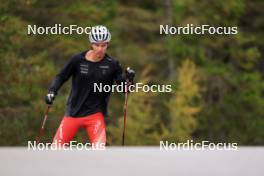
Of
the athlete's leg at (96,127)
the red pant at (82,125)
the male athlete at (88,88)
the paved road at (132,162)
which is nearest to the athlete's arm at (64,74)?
the male athlete at (88,88)

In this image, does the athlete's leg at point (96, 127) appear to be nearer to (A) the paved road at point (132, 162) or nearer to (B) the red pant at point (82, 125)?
(B) the red pant at point (82, 125)

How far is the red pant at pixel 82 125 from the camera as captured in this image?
8.63 metres

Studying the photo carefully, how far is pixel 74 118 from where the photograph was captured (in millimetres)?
8672

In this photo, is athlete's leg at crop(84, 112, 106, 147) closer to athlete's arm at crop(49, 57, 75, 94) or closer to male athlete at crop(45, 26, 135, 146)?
male athlete at crop(45, 26, 135, 146)

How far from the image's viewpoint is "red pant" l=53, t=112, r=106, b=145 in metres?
8.63

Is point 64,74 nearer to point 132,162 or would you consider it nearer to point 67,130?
point 67,130

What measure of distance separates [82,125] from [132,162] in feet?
7.00

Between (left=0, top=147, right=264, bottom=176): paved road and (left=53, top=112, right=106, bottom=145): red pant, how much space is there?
175 cm

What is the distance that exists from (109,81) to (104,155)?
2.03 meters

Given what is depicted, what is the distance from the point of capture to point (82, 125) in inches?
343

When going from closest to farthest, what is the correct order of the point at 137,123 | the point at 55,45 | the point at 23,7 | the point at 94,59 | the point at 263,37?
the point at 94,59 → the point at 23,7 → the point at 55,45 → the point at 137,123 → the point at 263,37

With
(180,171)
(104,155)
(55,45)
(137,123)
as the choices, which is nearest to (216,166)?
(180,171)

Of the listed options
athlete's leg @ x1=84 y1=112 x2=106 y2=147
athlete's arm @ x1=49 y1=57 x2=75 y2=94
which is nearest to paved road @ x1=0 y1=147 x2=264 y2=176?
athlete's leg @ x1=84 y1=112 x2=106 y2=147

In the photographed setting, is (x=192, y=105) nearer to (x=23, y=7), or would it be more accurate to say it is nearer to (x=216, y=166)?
(x=23, y=7)
